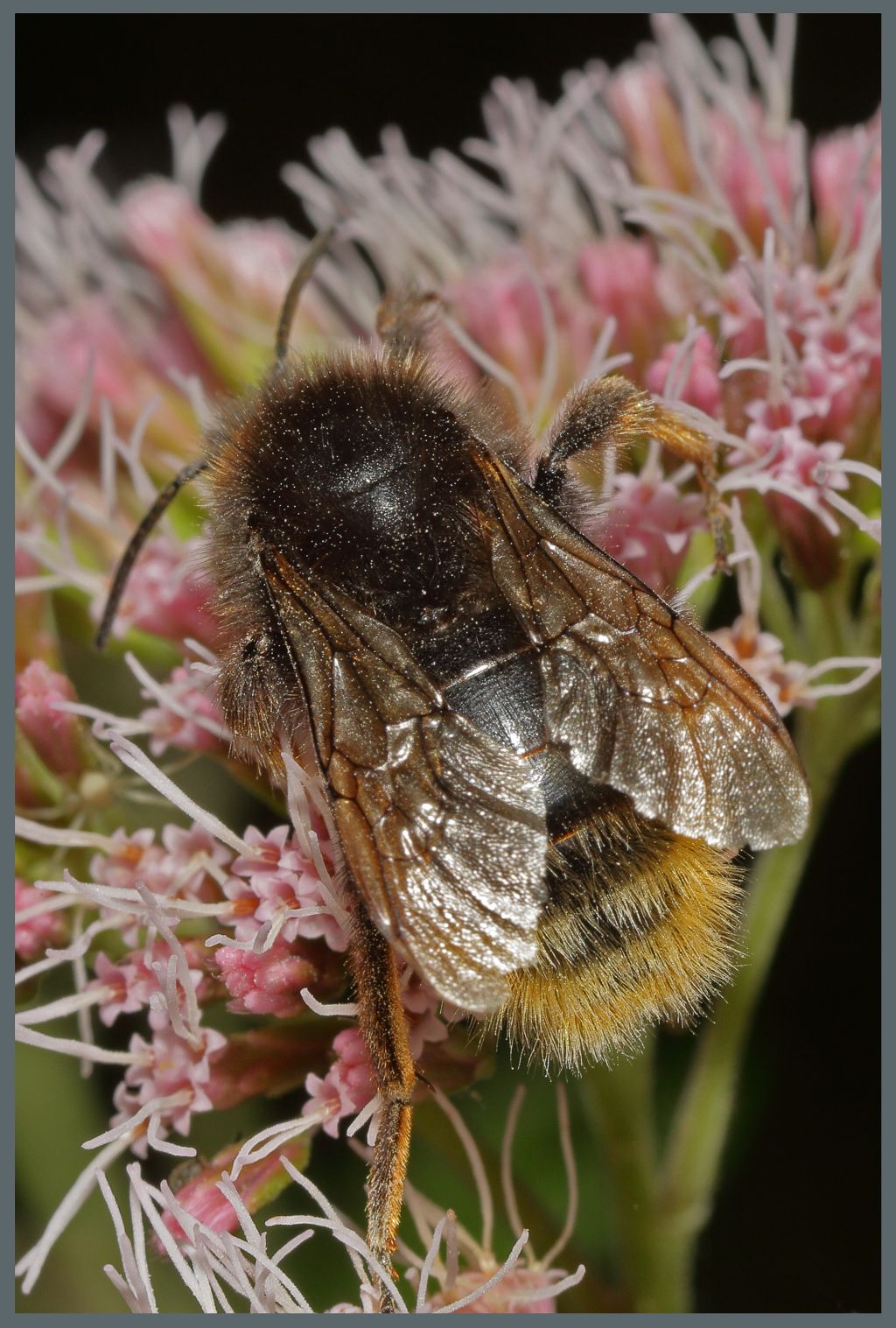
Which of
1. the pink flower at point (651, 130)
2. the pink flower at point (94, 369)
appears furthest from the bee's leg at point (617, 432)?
the pink flower at point (94, 369)

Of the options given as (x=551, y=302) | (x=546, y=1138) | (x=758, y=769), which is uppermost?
(x=551, y=302)

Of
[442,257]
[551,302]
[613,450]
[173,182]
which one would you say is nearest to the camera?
[613,450]

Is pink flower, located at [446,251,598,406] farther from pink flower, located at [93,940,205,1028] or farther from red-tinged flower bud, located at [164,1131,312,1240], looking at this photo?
red-tinged flower bud, located at [164,1131,312,1240]

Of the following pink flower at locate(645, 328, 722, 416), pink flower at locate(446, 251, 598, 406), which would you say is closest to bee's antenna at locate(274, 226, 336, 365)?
pink flower at locate(446, 251, 598, 406)

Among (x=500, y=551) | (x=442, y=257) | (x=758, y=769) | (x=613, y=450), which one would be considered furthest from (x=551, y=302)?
(x=758, y=769)

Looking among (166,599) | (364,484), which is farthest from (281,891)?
(166,599)

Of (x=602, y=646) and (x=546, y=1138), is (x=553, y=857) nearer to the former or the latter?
(x=602, y=646)
